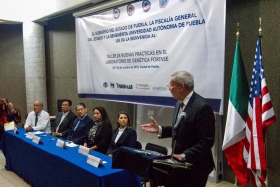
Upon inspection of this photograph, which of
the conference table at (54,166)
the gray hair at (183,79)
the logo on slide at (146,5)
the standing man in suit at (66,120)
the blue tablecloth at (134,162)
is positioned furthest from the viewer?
the standing man in suit at (66,120)

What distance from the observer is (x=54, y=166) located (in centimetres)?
279

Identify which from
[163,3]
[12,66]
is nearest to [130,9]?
[163,3]

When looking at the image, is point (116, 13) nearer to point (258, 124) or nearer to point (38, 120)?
point (38, 120)

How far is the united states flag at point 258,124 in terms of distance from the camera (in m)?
2.39

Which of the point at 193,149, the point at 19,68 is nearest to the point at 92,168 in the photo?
the point at 193,149

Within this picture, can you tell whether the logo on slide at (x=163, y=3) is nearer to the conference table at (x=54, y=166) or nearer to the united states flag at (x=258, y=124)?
the united states flag at (x=258, y=124)

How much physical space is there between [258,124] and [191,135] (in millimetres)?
958

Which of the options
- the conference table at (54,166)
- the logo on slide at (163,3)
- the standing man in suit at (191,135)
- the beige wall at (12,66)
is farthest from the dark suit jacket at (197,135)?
the beige wall at (12,66)

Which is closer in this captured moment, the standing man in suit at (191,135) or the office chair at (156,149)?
the standing man in suit at (191,135)

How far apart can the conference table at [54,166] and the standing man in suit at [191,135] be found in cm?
64

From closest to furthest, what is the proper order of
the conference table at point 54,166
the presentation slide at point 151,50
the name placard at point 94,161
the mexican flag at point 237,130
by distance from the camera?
the conference table at point 54,166
the name placard at point 94,161
the mexican flag at point 237,130
the presentation slide at point 151,50

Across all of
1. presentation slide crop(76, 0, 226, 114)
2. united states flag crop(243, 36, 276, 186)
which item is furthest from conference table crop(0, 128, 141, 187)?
presentation slide crop(76, 0, 226, 114)

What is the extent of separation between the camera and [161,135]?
2043 millimetres

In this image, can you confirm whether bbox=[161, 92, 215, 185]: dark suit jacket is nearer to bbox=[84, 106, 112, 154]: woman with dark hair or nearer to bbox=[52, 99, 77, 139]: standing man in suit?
bbox=[84, 106, 112, 154]: woman with dark hair
